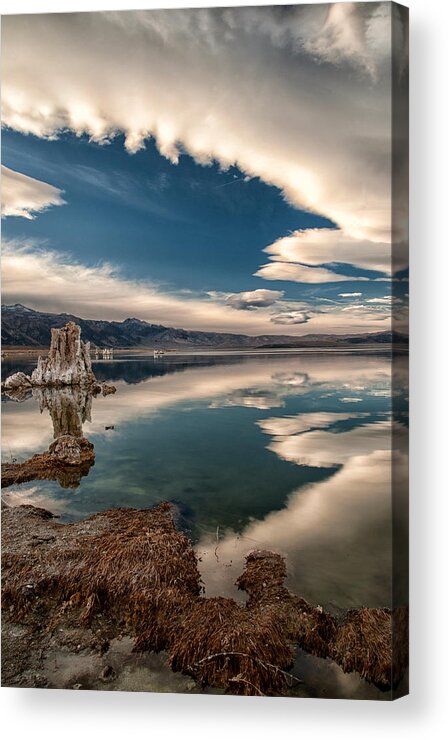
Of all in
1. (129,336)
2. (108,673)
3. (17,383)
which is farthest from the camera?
(129,336)

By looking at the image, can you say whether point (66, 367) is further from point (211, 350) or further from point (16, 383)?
point (211, 350)

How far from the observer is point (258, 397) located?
9.45 ft

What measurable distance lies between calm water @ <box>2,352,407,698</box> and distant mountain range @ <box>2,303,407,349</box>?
9cm

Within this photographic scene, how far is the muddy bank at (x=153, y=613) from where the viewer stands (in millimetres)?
2477

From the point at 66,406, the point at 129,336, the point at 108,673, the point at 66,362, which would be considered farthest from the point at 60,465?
the point at 108,673

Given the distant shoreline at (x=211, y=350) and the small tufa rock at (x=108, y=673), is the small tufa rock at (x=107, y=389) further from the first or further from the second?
the small tufa rock at (x=108, y=673)

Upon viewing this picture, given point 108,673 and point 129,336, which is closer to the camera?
point 108,673

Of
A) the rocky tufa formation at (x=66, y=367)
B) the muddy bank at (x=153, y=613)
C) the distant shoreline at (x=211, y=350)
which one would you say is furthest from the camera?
the rocky tufa formation at (x=66, y=367)

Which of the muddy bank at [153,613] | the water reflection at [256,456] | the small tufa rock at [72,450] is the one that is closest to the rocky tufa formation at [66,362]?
the water reflection at [256,456]

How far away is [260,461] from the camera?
280 centimetres

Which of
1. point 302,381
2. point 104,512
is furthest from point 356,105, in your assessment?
point 104,512

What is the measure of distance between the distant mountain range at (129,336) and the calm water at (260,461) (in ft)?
0.30

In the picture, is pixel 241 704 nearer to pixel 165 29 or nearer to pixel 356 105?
pixel 356 105

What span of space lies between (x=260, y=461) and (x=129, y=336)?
1.18m
